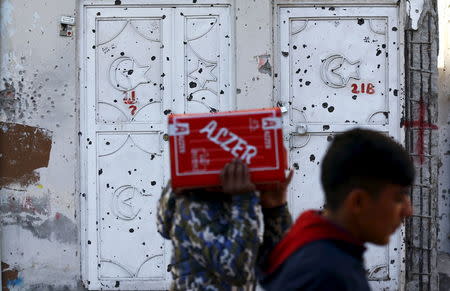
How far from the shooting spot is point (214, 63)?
17.6 feet

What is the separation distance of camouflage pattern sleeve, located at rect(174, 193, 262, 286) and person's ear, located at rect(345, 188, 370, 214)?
2.00 feet

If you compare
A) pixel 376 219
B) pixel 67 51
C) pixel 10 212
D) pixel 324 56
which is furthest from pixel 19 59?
pixel 376 219

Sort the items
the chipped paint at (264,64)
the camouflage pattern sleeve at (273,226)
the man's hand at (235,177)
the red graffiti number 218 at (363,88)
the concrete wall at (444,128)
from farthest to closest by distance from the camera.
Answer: the concrete wall at (444,128), the red graffiti number 218 at (363,88), the chipped paint at (264,64), the camouflage pattern sleeve at (273,226), the man's hand at (235,177)

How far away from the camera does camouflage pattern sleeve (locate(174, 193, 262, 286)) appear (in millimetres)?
2281

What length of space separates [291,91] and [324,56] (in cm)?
38

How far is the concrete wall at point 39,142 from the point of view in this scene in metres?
5.34

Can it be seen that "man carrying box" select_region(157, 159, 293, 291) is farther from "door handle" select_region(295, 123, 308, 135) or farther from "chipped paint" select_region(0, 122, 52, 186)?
"chipped paint" select_region(0, 122, 52, 186)

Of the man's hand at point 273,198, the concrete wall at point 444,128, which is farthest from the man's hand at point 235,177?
the concrete wall at point 444,128

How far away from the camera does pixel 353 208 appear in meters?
1.72

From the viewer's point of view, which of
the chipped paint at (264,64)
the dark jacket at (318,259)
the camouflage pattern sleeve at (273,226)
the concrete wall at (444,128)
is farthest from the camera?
the concrete wall at (444,128)

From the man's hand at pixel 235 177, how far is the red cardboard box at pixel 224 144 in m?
0.03

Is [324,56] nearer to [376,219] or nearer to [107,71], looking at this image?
[107,71]

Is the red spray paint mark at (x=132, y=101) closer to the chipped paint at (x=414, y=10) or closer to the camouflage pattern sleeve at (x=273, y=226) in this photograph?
the chipped paint at (x=414, y=10)

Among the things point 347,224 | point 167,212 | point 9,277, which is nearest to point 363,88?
point 9,277
